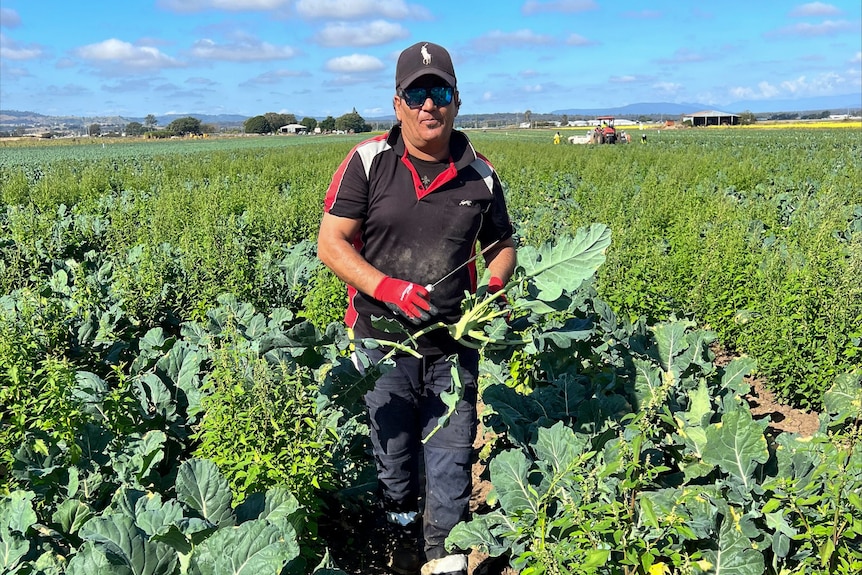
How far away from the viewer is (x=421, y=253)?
266 centimetres

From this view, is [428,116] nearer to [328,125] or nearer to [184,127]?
[184,127]

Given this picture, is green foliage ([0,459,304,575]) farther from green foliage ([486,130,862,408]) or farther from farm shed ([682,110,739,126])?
farm shed ([682,110,739,126])

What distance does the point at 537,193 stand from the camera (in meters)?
14.1

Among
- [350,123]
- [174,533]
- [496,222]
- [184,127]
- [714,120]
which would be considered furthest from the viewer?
[350,123]

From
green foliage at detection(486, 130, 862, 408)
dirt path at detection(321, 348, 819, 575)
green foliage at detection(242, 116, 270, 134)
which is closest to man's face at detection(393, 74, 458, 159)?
dirt path at detection(321, 348, 819, 575)

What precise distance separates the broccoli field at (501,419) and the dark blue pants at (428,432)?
14cm

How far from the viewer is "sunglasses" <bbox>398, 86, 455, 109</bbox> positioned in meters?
2.54

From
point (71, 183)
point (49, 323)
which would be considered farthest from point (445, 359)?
point (71, 183)

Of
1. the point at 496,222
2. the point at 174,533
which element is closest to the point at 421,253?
the point at 496,222

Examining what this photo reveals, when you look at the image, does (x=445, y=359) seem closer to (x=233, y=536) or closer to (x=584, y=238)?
(x=584, y=238)

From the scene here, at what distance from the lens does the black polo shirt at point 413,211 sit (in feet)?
8.61

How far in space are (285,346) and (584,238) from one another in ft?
4.41

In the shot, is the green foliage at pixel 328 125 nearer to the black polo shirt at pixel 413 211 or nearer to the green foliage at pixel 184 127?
the green foliage at pixel 184 127

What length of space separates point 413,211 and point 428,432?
105 centimetres
